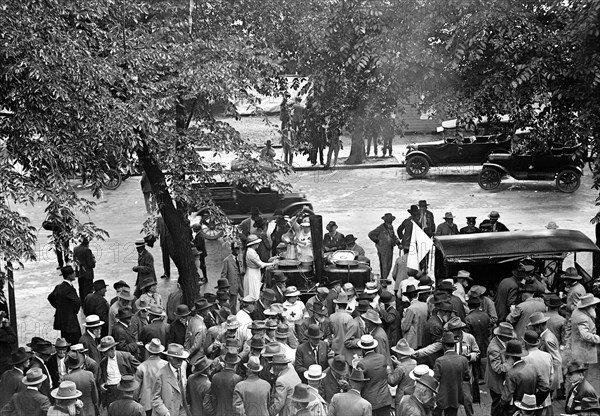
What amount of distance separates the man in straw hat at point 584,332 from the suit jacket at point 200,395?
195 inches

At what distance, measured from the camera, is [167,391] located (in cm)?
977

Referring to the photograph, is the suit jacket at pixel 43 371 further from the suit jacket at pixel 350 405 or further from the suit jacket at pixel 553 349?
the suit jacket at pixel 553 349

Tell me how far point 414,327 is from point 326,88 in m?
5.08

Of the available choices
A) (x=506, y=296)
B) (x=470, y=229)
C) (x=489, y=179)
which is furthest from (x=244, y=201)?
(x=506, y=296)

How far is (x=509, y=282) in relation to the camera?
12547 mm

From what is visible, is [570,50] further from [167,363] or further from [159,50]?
[167,363]

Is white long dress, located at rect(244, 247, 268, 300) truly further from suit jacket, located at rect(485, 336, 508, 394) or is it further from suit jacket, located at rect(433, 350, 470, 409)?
suit jacket, located at rect(433, 350, 470, 409)

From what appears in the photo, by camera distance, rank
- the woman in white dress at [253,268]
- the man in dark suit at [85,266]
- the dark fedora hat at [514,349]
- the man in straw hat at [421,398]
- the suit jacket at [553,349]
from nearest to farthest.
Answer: the man in straw hat at [421,398] → the dark fedora hat at [514,349] → the suit jacket at [553,349] → the woman in white dress at [253,268] → the man in dark suit at [85,266]

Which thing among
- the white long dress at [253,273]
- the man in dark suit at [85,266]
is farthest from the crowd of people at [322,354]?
the man in dark suit at [85,266]

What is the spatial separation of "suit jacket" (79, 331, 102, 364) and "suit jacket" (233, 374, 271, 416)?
7.77 ft

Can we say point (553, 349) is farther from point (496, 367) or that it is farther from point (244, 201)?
point (244, 201)

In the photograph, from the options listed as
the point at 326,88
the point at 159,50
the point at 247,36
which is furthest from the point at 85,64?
the point at 326,88

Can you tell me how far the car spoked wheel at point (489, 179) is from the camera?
2311 cm

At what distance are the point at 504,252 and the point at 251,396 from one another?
5584 mm
